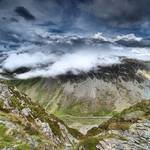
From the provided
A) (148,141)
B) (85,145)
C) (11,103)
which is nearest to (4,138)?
(85,145)

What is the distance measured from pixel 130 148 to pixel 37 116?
8736 cm

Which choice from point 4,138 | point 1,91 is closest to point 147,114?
point 4,138

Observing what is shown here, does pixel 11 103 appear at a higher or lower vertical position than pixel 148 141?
higher

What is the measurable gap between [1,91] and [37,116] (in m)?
21.1

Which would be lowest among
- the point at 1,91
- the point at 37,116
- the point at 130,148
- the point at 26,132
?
the point at 130,148

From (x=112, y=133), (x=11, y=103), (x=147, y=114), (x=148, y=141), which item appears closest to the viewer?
(x=148, y=141)

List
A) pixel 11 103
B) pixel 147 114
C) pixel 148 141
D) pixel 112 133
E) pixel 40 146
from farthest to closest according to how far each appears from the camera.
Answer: pixel 11 103, pixel 147 114, pixel 112 133, pixel 148 141, pixel 40 146

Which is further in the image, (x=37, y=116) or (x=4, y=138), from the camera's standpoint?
(x=37, y=116)

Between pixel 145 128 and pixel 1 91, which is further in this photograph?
pixel 1 91

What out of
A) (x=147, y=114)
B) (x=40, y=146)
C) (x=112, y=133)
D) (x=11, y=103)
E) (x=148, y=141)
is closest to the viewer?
(x=40, y=146)

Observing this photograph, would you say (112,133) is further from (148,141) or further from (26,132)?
(26,132)

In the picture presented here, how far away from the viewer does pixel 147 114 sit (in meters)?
108

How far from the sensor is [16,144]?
74750 mm

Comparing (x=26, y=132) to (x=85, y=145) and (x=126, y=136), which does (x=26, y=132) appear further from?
(x=126, y=136)
